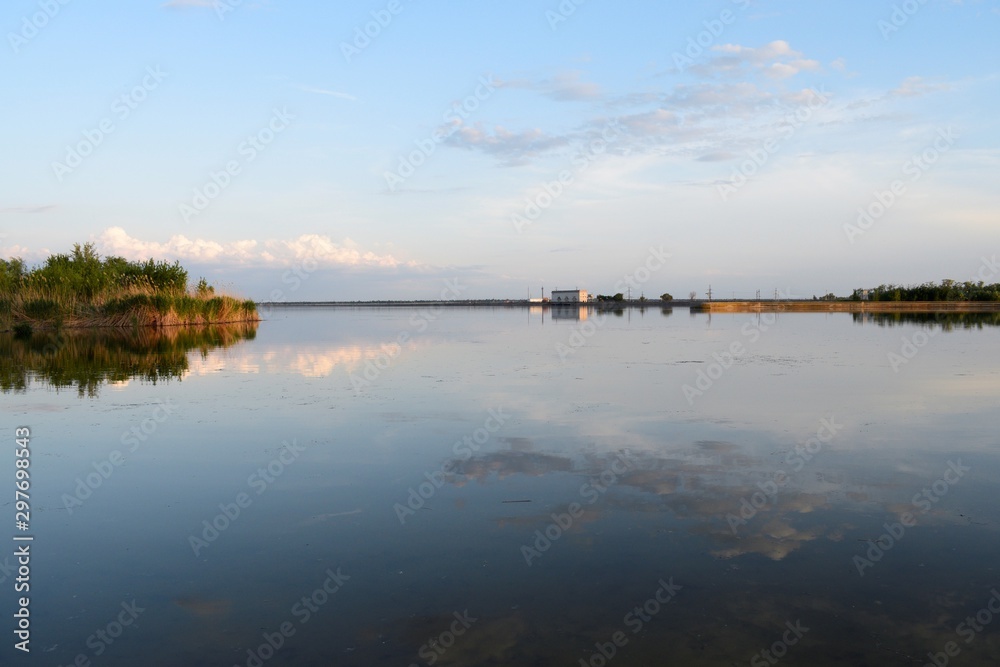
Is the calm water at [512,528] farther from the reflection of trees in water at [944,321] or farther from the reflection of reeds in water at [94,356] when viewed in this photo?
the reflection of trees in water at [944,321]

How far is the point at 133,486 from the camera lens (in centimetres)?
654

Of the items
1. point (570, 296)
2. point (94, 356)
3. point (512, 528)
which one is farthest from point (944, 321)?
point (570, 296)

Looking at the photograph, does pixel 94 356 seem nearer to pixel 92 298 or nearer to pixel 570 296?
pixel 92 298

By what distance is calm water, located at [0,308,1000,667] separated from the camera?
3.70 metres

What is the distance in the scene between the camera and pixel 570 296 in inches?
4759

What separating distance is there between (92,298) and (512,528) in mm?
32999

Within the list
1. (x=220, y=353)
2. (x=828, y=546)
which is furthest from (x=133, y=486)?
(x=220, y=353)

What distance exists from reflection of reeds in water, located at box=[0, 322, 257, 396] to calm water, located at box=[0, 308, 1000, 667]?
7.24 ft

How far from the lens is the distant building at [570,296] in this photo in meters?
120

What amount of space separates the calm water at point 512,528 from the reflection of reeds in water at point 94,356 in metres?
2.21

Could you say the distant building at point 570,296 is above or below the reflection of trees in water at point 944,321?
above

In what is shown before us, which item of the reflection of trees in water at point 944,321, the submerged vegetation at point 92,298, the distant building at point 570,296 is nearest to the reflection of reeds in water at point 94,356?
the submerged vegetation at point 92,298

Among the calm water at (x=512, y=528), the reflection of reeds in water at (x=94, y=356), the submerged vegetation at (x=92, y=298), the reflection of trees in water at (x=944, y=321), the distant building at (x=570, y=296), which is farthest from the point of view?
the distant building at (x=570, y=296)

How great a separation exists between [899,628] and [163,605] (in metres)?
Result: 4.07
